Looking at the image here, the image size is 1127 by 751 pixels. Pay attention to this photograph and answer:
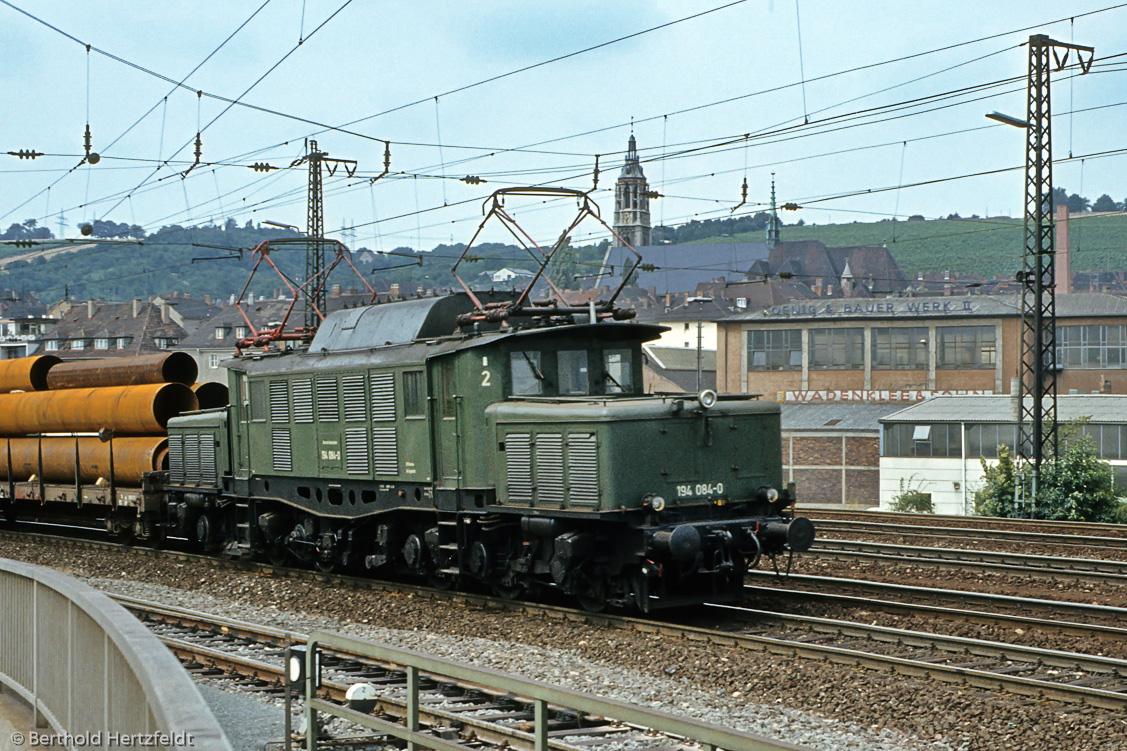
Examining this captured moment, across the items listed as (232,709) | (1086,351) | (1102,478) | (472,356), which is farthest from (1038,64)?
(1086,351)

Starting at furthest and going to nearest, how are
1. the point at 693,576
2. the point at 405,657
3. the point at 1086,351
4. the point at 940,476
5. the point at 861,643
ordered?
the point at 1086,351
the point at 940,476
the point at 693,576
the point at 861,643
the point at 405,657

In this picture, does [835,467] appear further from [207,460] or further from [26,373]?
[207,460]

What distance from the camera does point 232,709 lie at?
995 cm

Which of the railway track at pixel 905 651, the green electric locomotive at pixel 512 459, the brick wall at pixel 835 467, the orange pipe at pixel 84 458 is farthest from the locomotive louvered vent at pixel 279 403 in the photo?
the brick wall at pixel 835 467

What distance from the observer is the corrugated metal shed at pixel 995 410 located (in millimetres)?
41188

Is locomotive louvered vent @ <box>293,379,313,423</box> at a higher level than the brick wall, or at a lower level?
higher

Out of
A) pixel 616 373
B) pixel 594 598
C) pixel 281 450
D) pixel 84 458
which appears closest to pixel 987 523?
pixel 616 373

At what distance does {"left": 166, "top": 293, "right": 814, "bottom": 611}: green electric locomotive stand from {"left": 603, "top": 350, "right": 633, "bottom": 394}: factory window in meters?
0.02

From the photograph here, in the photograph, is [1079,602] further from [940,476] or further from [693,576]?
[940,476]

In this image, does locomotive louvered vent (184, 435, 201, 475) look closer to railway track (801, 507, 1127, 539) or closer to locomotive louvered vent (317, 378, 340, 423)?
locomotive louvered vent (317, 378, 340, 423)

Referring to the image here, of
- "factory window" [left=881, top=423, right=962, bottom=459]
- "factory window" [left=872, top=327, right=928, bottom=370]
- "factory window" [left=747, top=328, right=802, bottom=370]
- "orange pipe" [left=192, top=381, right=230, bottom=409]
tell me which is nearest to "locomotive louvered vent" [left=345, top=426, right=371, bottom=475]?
"orange pipe" [left=192, top=381, right=230, bottom=409]

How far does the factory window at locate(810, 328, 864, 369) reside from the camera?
61500mm

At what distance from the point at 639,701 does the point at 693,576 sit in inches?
169

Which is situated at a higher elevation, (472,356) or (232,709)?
(472,356)
